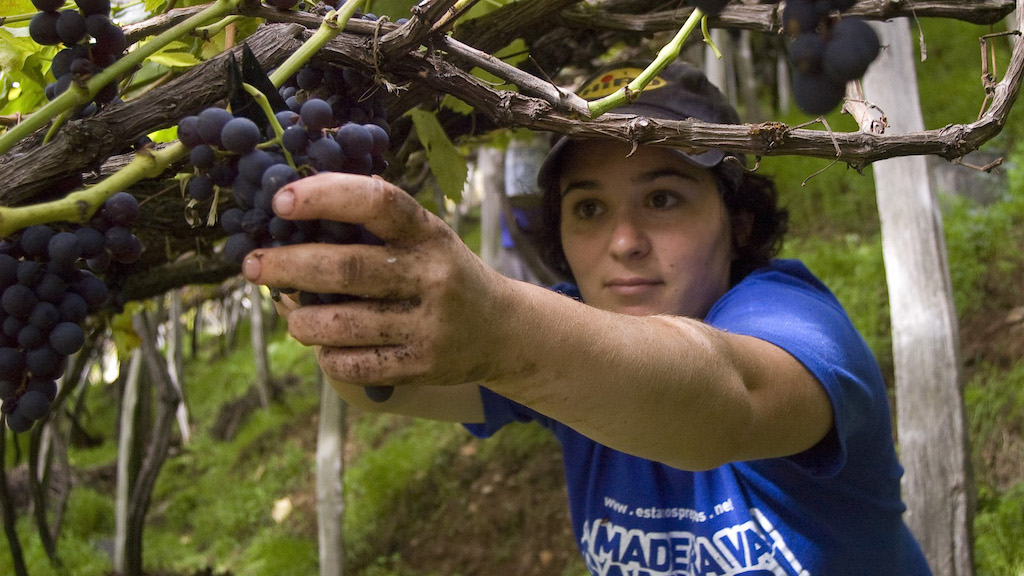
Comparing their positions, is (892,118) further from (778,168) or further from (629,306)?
(778,168)

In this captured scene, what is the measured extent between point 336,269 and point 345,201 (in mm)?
52

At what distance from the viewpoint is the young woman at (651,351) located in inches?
22.6

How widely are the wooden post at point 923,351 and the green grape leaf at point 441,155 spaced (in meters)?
1.34

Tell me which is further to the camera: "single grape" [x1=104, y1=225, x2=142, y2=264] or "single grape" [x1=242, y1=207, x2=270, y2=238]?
"single grape" [x1=104, y1=225, x2=142, y2=264]

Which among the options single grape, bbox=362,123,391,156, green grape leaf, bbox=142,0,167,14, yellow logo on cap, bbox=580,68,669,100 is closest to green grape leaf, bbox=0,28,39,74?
green grape leaf, bbox=142,0,167,14

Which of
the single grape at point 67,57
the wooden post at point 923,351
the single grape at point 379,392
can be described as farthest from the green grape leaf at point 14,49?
the wooden post at point 923,351

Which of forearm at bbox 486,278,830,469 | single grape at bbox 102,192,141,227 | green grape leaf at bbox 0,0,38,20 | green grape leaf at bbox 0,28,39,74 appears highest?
green grape leaf at bbox 0,0,38,20

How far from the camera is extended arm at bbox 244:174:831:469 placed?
55 centimetres

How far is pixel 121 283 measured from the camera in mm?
1073

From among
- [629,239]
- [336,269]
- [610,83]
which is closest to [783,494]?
[629,239]

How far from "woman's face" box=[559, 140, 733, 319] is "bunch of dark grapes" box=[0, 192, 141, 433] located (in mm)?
957

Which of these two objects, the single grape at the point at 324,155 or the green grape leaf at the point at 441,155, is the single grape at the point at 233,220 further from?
the green grape leaf at the point at 441,155

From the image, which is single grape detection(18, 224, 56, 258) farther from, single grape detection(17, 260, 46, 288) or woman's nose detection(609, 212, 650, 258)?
woman's nose detection(609, 212, 650, 258)

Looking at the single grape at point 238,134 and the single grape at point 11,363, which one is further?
the single grape at point 11,363
